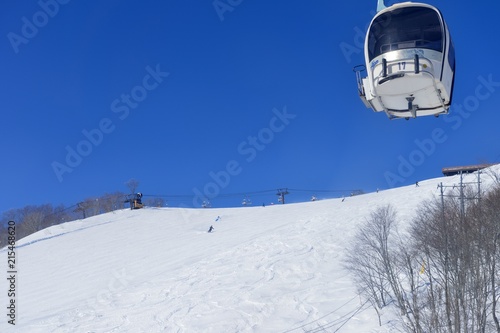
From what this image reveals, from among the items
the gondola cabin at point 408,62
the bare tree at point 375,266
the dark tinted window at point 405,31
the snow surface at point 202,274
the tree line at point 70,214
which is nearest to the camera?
the gondola cabin at point 408,62

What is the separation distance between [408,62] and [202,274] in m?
25.6

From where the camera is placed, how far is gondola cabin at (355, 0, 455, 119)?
8.72 meters

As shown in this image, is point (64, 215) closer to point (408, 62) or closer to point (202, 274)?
point (202, 274)

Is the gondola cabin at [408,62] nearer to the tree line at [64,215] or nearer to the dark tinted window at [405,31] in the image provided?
the dark tinted window at [405,31]

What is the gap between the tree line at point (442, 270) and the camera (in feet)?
67.1

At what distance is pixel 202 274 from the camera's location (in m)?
32.3

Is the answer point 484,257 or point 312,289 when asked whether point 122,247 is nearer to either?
point 312,289

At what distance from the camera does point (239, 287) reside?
2964 centimetres

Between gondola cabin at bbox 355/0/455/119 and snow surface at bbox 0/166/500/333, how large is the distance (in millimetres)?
16354

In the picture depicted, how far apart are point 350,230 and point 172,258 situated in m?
13.5

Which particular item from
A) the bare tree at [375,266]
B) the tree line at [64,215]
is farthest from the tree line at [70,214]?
the bare tree at [375,266]

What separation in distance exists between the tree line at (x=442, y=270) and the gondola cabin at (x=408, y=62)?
40.1 ft

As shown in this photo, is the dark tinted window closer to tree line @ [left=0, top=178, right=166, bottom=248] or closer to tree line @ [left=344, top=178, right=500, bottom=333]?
tree line @ [left=344, top=178, right=500, bottom=333]

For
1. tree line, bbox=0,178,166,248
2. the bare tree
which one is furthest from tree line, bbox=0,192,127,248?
the bare tree
